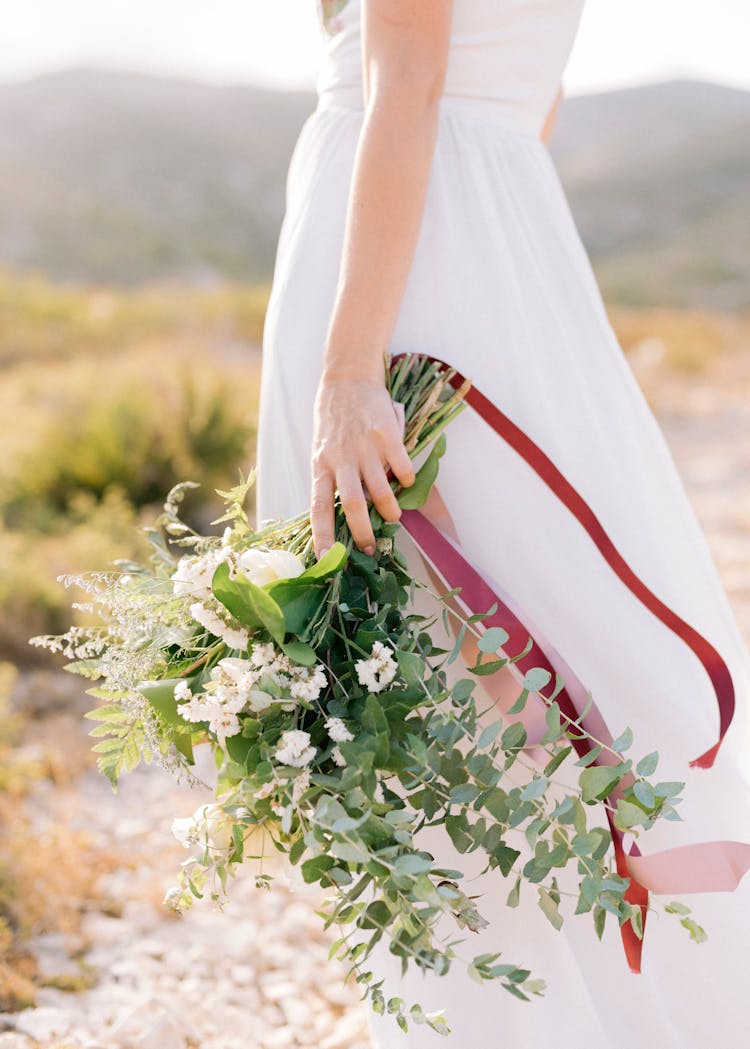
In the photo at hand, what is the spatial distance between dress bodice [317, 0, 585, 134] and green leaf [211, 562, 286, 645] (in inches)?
29.1

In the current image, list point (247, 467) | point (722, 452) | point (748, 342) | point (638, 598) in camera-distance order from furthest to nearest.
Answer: point (748, 342) < point (722, 452) < point (247, 467) < point (638, 598)

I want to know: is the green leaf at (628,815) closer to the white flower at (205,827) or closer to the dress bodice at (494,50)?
the white flower at (205,827)


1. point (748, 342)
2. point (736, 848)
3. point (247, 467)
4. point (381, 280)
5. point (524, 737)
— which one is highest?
point (381, 280)

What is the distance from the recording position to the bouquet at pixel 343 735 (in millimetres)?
1033

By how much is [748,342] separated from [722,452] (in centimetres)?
640

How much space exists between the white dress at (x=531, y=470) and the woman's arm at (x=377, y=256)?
0.15 meters

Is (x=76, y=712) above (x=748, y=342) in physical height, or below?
above

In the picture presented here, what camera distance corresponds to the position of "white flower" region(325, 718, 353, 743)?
1049 mm

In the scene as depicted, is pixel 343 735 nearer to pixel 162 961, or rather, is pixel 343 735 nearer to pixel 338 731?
pixel 338 731

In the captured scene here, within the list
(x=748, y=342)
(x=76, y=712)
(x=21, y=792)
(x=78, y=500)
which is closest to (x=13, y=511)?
(x=78, y=500)

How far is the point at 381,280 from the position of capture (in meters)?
1.20

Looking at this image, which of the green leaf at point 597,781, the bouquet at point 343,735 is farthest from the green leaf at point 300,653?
the green leaf at point 597,781

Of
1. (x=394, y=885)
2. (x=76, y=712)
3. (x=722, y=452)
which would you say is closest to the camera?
(x=394, y=885)

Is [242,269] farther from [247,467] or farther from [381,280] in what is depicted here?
[381,280]
